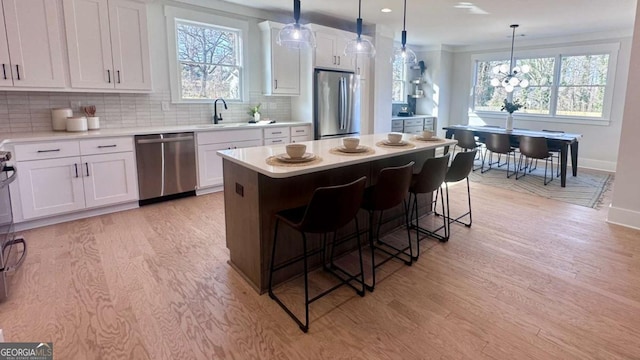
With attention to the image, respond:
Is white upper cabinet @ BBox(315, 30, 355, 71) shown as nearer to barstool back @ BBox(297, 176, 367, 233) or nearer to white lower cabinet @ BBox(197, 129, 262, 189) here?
white lower cabinet @ BBox(197, 129, 262, 189)

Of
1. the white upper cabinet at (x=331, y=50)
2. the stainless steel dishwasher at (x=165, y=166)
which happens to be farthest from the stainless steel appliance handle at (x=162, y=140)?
the white upper cabinet at (x=331, y=50)

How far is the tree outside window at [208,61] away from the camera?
15.1 ft

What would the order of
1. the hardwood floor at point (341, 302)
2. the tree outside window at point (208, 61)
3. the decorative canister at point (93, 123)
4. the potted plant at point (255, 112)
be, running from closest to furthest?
1. the hardwood floor at point (341, 302)
2. the decorative canister at point (93, 123)
3. the tree outside window at point (208, 61)
4. the potted plant at point (255, 112)

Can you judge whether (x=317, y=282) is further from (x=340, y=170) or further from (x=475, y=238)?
(x=475, y=238)

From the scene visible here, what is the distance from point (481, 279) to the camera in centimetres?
253

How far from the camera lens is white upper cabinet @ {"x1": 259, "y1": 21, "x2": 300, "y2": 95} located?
5.00m

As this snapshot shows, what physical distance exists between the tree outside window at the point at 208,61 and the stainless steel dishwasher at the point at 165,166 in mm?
861

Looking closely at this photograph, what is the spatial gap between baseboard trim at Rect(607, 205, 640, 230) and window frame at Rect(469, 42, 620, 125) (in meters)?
3.78

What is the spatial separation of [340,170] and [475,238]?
4.90 ft

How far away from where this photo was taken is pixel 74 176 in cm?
350

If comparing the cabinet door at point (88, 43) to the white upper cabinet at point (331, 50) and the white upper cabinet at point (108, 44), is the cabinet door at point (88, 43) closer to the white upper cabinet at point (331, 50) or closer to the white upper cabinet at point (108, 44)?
the white upper cabinet at point (108, 44)

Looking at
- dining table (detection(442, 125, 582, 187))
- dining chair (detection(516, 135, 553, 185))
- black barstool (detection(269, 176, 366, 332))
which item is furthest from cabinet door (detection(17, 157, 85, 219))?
dining chair (detection(516, 135, 553, 185))

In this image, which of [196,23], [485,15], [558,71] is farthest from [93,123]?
[558,71]

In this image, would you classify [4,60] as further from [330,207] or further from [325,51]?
[325,51]
